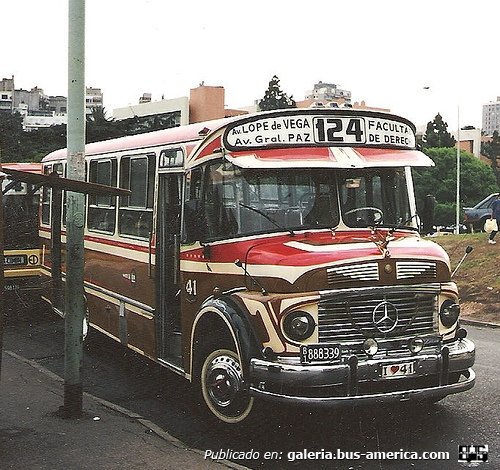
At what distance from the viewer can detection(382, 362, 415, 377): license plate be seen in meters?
7.02

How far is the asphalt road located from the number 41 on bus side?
2.47 m

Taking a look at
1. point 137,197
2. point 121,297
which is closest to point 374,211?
point 137,197

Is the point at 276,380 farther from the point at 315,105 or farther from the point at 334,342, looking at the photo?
the point at 315,105

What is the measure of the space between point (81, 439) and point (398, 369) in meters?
2.70

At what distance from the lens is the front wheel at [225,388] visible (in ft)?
24.3

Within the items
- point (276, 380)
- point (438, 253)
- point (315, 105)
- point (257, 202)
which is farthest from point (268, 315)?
point (315, 105)

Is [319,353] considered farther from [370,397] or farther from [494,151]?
[494,151]

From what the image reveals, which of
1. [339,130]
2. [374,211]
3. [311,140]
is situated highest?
[339,130]

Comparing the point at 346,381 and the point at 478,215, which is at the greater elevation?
the point at 478,215

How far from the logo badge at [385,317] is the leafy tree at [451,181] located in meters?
70.3

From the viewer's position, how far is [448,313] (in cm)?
759

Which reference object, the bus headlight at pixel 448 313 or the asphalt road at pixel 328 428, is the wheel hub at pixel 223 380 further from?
the bus headlight at pixel 448 313

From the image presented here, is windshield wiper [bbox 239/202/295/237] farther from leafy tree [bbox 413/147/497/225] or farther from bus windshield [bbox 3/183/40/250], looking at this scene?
leafy tree [bbox 413/147/497/225]

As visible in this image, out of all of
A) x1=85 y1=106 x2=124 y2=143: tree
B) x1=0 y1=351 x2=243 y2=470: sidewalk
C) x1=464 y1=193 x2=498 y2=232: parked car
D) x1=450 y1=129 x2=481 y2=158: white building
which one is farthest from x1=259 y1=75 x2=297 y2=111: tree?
x1=0 y1=351 x2=243 y2=470: sidewalk
